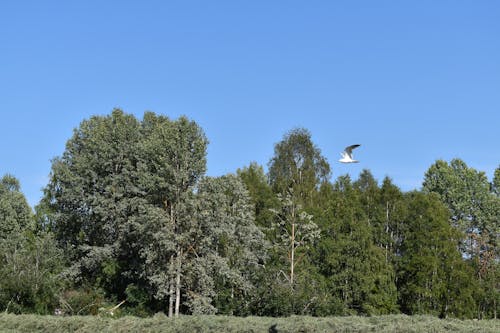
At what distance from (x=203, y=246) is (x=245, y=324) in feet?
58.1

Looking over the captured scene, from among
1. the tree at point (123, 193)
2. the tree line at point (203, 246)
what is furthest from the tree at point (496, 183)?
the tree at point (123, 193)

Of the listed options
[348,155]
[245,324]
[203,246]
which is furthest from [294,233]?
[245,324]

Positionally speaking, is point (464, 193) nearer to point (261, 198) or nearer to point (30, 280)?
point (261, 198)

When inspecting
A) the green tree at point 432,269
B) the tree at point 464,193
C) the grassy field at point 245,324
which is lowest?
the grassy field at point 245,324

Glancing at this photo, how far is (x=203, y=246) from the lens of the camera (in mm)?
36062

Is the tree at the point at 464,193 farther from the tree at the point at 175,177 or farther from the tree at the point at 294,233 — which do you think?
the tree at the point at 175,177

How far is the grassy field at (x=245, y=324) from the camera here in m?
15.6

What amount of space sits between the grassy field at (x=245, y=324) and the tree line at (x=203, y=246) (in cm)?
929

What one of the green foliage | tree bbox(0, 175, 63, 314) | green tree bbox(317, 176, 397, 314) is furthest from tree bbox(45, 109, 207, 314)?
green tree bbox(317, 176, 397, 314)

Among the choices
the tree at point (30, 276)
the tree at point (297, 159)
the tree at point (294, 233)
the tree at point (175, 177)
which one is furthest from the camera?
the tree at point (297, 159)

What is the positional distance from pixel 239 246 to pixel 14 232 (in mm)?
20226

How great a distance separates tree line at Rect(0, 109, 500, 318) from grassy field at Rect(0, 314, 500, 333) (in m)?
9.29

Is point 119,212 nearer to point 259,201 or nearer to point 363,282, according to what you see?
point 259,201

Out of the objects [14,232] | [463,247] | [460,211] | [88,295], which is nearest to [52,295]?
[88,295]
